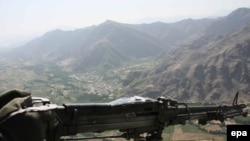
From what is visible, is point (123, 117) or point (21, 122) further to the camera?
point (123, 117)

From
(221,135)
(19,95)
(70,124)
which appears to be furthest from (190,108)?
(221,135)

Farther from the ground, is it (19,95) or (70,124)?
(19,95)

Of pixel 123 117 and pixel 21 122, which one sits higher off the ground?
pixel 21 122

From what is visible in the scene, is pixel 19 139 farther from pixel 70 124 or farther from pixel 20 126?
pixel 70 124

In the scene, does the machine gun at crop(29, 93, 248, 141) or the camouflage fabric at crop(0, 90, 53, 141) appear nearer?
the camouflage fabric at crop(0, 90, 53, 141)
